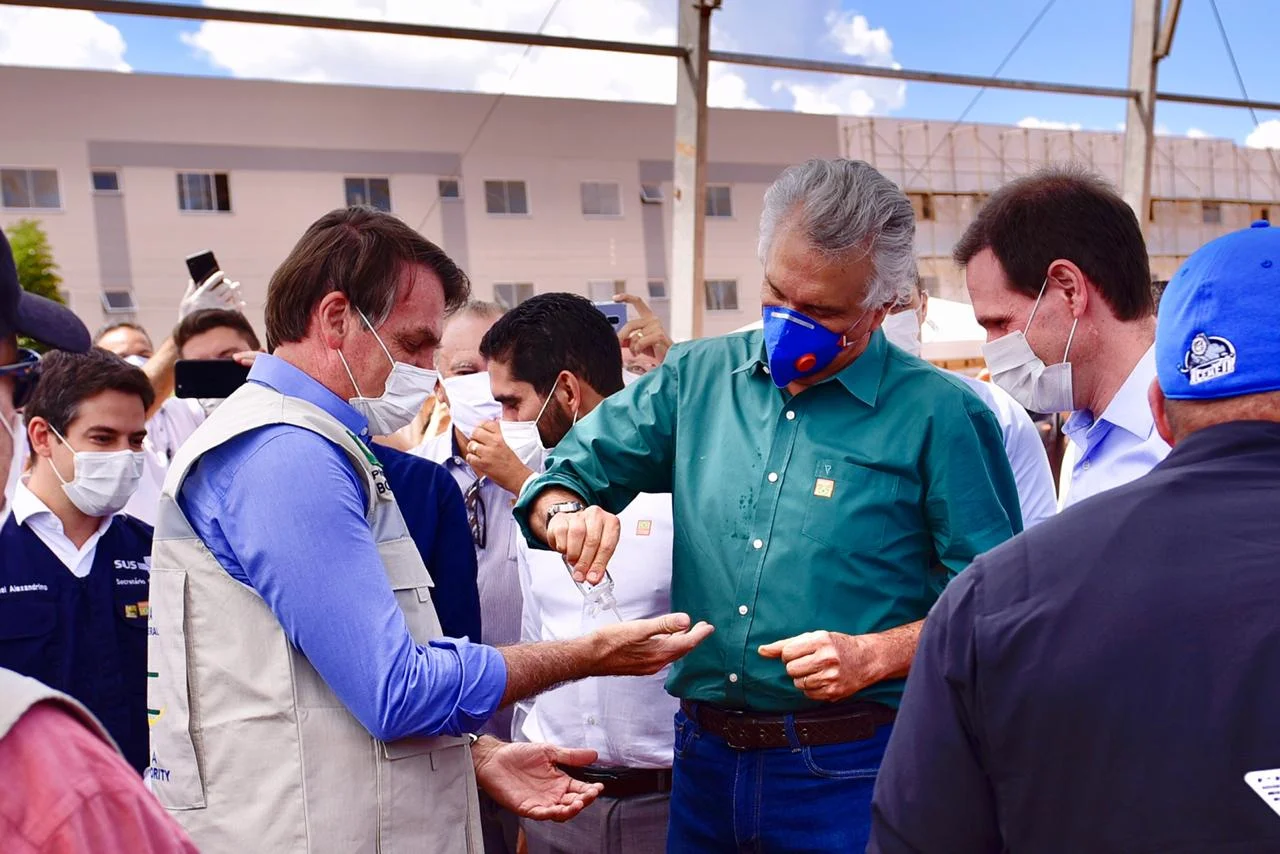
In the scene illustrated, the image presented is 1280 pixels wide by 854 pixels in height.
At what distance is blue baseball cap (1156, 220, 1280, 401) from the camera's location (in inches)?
52.6

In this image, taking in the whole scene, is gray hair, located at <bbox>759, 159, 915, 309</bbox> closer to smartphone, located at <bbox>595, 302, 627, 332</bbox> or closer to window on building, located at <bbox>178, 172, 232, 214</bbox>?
smartphone, located at <bbox>595, 302, 627, 332</bbox>

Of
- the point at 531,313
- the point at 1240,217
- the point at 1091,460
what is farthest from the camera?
the point at 1240,217

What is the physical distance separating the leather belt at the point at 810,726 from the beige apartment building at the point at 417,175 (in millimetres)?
15976

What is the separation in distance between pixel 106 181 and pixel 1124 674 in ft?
59.5

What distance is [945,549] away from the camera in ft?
7.14

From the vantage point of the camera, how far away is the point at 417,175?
17.9 metres

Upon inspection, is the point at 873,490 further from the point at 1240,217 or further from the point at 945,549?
the point at 1240,217

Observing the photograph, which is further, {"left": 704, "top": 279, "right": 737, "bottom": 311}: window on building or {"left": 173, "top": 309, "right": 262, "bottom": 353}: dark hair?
{"left": 704, "top": 279, "right": 737, "bottom": 311}: window on building

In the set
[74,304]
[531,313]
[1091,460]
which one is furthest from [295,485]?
[74,304]

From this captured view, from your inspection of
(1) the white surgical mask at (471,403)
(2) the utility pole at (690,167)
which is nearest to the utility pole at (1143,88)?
(2) the utility pole at (690,167)

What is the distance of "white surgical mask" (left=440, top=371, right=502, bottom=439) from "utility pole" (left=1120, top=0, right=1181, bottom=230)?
25.4ft

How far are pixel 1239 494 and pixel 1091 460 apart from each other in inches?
57.1

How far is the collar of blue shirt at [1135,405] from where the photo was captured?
2541 millimetres

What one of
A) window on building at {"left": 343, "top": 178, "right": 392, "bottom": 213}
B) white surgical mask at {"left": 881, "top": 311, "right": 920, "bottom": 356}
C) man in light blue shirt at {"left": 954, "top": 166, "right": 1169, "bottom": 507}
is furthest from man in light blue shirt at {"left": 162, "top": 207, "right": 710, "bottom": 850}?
window on building at {"left": 343, "top": 178, "right": 392, "bottom": 213}
